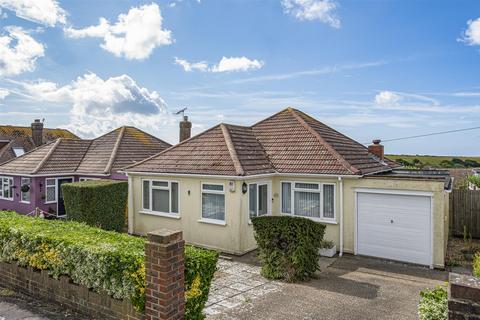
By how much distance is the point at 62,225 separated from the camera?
811 cm

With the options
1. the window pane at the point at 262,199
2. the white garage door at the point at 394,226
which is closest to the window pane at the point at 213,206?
the window pane at the point at 262,199

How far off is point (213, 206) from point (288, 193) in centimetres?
286

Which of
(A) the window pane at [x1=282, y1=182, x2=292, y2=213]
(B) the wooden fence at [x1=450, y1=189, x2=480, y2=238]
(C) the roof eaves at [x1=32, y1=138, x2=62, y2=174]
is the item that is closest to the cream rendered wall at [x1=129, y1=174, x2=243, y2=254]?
(A) the window pane at [x1=282, y1=182, x2=292, y2=213]

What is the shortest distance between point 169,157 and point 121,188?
10.3 ft

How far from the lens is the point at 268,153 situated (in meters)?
14.3

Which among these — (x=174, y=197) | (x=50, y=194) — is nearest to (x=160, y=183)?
(x=174, y=197)

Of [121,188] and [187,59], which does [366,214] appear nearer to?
[187,59]

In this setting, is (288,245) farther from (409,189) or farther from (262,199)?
(409,189)

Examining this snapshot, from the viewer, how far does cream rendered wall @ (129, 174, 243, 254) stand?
39.0 feet

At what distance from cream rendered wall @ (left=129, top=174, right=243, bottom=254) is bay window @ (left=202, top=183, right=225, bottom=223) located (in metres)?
0.16

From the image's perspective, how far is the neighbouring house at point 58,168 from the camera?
62.4 ft

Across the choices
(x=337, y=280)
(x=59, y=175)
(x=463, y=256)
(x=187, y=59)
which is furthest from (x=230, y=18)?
(x=59, y=175)

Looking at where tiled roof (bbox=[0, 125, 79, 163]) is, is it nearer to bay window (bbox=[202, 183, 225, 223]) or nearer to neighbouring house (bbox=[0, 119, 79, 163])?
neighbouring house (bbox=[0, 119, 79, 163])

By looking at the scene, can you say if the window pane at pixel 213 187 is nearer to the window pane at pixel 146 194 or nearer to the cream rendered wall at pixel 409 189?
the window pane at pixel 146 194
